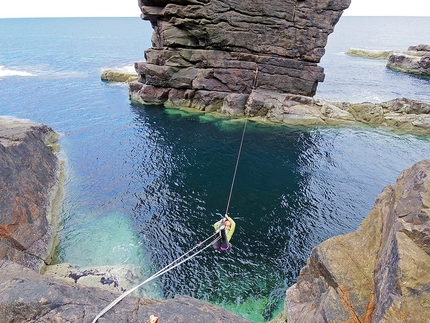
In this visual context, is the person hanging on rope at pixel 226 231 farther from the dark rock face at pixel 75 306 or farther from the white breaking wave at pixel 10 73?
the white breaking wave at pixel 10 73

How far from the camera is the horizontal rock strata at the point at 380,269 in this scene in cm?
682

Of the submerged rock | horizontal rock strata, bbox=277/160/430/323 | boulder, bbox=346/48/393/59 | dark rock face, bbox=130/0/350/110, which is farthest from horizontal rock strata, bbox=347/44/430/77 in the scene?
the submerged rock

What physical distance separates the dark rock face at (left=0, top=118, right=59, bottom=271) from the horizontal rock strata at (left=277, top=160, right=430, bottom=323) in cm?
1295

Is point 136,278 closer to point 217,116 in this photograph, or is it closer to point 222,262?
point 222,262

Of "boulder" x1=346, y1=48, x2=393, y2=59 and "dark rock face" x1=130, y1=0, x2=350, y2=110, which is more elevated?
"boulder" x1=346, y1=48, x2=393, y2=59

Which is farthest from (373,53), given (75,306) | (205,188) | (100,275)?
(75,306)

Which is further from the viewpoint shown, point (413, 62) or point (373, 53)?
point (373, 53)

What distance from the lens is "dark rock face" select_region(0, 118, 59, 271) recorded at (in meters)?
14.7

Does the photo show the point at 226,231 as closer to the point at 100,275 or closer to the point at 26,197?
the point at 100,275

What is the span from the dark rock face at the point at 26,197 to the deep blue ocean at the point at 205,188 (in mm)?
1171

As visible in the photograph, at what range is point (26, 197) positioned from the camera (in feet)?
57.0

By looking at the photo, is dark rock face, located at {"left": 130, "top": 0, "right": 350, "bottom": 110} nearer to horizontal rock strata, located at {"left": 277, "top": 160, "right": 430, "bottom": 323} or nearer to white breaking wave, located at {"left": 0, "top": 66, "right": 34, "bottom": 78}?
horizontal rock strata, located at {"left": 277, "top": 160, "right": 430, "bottom": 323}

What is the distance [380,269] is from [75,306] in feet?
28.2

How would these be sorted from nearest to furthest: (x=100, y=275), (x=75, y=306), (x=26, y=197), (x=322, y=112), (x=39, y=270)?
(x=75, y=306) < (x=100, y=275) < (x=39, y=270) < (x=26, y=197) < (x=322, y=112)
